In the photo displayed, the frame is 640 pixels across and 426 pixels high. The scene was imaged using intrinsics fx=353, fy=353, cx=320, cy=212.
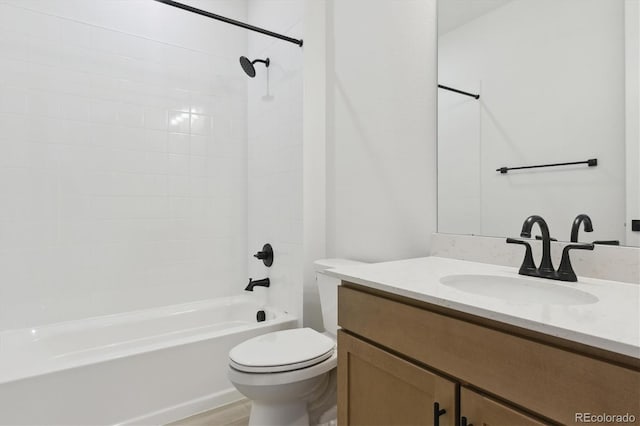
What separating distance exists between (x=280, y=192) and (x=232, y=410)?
1.21 m

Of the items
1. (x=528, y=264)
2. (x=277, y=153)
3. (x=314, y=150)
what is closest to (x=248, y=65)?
(x=277, y=153)

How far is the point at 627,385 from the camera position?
0.56 m

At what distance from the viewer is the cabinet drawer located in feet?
1.91

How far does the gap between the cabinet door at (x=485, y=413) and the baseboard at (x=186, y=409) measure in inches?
56.7

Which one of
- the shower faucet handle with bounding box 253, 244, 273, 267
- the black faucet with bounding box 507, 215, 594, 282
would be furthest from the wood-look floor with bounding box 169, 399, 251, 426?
the black faucet with bounding box 507, 215, 594, 282

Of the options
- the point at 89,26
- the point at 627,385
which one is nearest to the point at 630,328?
the point at 627,385

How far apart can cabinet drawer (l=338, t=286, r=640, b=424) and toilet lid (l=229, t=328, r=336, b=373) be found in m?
0.51

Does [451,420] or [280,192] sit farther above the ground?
[280,192]

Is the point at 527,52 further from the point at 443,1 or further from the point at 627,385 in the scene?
the point at 627,385

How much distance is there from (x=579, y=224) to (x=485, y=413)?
679 millimetres

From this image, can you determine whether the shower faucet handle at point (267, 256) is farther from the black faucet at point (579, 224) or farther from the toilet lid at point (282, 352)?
the black faucet at point (579, 224)

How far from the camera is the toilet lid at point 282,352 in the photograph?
1.38 meters

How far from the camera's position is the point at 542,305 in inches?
30.6

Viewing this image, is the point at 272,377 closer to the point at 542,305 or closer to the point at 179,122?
the point at 542,305
